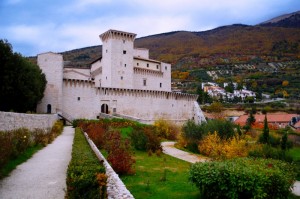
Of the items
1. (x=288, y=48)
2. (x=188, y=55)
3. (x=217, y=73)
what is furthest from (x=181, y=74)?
(x=288, y=48)

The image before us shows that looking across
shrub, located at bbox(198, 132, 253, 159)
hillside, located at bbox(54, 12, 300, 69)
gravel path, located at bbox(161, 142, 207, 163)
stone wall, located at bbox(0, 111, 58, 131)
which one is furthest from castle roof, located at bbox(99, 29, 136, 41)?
hillside, located at bbox(54, 12, 300, 69)

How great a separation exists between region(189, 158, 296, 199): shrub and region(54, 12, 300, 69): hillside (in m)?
109

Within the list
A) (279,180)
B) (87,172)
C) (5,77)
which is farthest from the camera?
(5,77)

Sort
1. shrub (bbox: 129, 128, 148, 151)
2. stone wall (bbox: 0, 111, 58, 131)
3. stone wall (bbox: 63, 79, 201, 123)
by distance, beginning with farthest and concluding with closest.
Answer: stone wall (bbox: 63, 79, 201, 123)
shrub (bbox: 129, 128, 148, 151)
stone wall (bbox: 0, 111, 58, 131)

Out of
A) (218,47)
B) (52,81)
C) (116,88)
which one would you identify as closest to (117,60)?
(116,88)

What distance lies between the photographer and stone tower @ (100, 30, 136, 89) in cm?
4462

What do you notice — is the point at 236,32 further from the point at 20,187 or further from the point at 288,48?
the point at 20,187

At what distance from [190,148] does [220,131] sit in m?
2.43

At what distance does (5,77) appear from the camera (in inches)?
1026

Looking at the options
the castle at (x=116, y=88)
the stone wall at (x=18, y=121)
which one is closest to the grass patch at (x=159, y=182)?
the stone wall at (x=18, y=121)

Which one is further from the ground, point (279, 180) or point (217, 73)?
point (217, 73)

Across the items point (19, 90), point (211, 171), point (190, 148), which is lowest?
point (190, 148)

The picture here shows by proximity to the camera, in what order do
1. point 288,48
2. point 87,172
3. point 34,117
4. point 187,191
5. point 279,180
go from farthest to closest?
point 288,48, point 34,117, point 187,191, point 279,180, point 87,172

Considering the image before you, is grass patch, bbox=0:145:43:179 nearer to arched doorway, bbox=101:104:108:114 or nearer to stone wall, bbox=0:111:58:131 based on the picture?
stone wall, bbox=0:111:58:131
